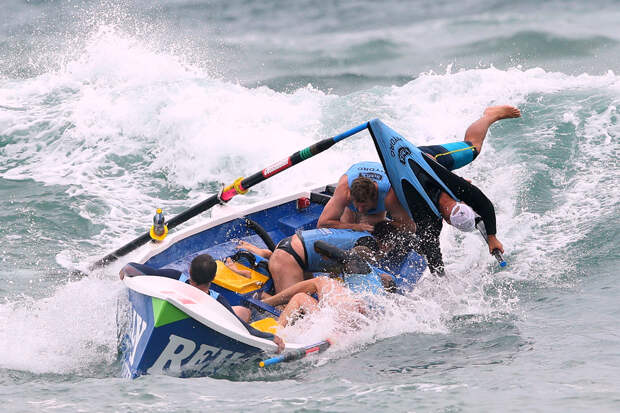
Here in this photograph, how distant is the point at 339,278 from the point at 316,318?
2.20 ft

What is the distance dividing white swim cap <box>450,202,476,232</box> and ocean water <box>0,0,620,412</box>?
1.93ft

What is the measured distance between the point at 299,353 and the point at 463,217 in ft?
5.76

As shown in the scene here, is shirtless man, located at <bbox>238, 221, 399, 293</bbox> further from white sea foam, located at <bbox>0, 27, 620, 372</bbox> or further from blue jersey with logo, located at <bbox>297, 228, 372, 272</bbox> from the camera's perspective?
white sea foam, located at <bbox>0, 27, 620, 372</bbox>

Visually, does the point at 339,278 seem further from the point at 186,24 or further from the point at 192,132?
the point at 186,24

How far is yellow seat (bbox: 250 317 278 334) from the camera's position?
479 centimetres

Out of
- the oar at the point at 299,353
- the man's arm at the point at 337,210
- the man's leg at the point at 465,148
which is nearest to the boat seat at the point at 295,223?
the man's arm at the point at 337,210

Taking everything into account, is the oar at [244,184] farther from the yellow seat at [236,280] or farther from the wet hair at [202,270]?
the wet hair at [202,270]

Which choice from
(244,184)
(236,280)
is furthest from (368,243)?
(244,184)

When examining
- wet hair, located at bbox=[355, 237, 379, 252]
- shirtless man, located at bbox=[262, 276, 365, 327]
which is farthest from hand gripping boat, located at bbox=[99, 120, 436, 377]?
wet hair, located at bbox=[355, 237, 379, 252]

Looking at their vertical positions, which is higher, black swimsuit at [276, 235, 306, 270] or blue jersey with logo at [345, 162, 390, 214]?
blue jersey with logo at [345, 162, 390, 214]

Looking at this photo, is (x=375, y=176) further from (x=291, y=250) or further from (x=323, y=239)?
(x=291, y=250)

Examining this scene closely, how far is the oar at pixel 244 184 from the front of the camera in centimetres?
603

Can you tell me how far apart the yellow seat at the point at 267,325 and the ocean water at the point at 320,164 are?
0.29 meters

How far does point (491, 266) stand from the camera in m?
6.59
